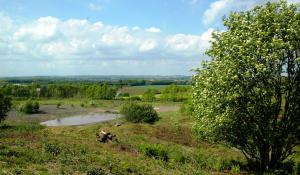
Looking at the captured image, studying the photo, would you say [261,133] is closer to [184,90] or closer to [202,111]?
[202,111]

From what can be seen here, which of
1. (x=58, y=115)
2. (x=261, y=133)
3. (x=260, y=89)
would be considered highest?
(x=260, y=89)

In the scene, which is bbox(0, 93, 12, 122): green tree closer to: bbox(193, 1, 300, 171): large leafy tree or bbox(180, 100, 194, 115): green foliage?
bbox(180, 100, 194, 115): green foliage

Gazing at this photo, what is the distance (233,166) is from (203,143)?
1542cm

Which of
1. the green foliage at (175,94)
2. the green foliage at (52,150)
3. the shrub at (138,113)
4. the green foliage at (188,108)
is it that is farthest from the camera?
the green foliage at (175,94)

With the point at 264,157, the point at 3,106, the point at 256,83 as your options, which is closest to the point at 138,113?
the point at 3,106

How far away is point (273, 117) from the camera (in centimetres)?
2192

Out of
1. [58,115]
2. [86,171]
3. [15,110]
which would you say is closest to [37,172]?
→ [86,171]

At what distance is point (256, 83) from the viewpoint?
21.0 m

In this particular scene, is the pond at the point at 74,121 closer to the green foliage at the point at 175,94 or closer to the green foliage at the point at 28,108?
the green foliage at the point at 28,108

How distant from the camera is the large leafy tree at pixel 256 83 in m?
20.5

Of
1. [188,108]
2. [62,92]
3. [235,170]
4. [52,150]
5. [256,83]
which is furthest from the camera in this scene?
[62,92]

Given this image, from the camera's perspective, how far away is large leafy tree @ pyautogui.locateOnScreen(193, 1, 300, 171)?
67.3ft

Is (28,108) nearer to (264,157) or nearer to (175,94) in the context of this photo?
(175,94)

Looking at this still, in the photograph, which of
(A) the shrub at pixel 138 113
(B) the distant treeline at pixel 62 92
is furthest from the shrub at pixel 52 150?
(B) the distant treeline at pixel 62 92
